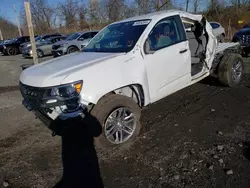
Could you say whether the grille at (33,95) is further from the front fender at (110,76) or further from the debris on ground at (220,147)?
the debris on ground at (220,147)

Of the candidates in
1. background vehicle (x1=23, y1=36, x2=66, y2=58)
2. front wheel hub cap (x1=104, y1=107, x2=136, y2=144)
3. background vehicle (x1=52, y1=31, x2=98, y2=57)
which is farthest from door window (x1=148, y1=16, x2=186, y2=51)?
background vehicle (x1=23, y1=36, x2=66, y2=58)

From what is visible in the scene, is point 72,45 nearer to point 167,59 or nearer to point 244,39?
point 244,39

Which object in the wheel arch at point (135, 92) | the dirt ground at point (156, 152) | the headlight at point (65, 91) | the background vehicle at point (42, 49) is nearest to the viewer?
the dirt ground at point (156, 152)

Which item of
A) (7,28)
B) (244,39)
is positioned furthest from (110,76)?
(7,28)

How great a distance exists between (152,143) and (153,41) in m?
1.70

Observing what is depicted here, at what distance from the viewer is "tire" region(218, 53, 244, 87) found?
18.9ft

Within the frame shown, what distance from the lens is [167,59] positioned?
4.26 metres

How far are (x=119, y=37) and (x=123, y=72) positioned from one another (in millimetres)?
1041

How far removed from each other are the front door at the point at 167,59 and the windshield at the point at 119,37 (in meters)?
0.27

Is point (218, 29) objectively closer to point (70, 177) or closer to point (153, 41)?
point (153, 41)

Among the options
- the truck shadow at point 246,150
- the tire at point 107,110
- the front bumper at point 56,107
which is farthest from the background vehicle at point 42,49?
the truck shadow at point 246,150

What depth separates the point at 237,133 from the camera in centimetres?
385

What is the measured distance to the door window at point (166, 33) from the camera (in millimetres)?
4141

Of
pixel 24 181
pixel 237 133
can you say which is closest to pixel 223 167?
pixel 237 133
